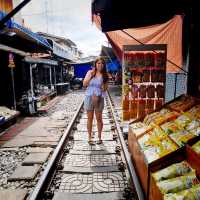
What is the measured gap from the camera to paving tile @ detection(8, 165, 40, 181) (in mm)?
4902

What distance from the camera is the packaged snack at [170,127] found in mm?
3965

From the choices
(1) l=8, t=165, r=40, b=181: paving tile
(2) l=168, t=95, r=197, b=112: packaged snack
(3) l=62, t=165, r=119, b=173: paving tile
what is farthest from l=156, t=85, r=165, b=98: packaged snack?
(1) l=8, t=165, r=40, b=181: paving tile

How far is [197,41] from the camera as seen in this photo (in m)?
5.09

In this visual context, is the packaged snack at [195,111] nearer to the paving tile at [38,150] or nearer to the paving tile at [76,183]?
the paving tile at [76,183]

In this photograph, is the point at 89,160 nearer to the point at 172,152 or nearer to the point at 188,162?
the point at 172,152

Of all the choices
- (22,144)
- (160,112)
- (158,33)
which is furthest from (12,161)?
(158,33)

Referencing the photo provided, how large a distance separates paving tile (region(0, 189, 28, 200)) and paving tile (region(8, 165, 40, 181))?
1.66ft

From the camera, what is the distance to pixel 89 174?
4.98 meters

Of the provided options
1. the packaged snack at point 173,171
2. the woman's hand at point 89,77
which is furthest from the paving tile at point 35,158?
the packaged snack at point 173,171

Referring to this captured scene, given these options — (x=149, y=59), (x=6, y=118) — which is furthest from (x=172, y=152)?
(x=6, y=118)

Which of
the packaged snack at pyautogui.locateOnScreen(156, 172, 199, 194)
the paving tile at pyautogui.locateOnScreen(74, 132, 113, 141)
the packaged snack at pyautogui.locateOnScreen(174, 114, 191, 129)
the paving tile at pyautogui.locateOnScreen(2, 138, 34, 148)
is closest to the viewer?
the packaged snack at pyautogui.locateOnScreen(156, 172, 199, 194)

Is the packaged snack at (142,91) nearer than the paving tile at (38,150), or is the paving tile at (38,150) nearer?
the paving tile at (38,150)

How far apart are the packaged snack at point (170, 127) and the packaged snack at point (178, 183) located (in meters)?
1.10

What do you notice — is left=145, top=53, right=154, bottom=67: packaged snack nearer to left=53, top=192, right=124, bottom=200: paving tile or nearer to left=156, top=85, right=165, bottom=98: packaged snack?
left=156, top=85, right=165, bottom=98: packaged snack
